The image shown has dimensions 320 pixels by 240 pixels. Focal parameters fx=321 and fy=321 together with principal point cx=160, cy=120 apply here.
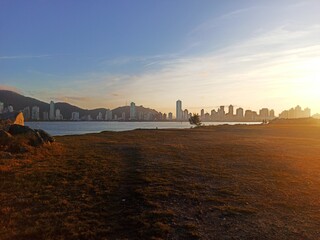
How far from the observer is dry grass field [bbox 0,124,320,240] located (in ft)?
23.2

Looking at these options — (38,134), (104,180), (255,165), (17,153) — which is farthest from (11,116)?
(255,165)

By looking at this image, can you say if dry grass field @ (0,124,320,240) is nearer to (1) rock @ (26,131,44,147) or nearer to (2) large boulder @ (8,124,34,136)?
(1) rock @ (26,131,44,147)

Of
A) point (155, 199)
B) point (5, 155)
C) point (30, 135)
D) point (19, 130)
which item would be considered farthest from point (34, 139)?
point (155, 199)

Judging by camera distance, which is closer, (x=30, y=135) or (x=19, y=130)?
(x=30, y=135)

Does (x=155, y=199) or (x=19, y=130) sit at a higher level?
(x=19, y=130)

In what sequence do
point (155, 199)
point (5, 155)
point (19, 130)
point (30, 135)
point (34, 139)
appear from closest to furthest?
point (155, 199)
point (5, 155)
point (34, 139)
point (30, 135)
point (19, 130)

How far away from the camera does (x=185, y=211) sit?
8406 millimetres

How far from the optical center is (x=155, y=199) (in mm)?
9281

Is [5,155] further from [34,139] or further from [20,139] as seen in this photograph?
[34,139]

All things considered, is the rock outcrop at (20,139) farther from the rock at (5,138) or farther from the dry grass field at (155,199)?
the dry grass field at (155,199)

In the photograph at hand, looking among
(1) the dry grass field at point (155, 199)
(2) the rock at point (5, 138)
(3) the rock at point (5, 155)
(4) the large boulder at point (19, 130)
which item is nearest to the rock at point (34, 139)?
(4) the large boulder at point (19, 130)

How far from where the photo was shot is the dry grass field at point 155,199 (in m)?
7.06

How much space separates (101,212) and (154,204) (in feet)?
4.87

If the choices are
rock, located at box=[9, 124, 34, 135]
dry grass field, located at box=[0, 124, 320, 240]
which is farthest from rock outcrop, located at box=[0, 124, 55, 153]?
dry grass field, located at box=[0, 124, 320, 240]
